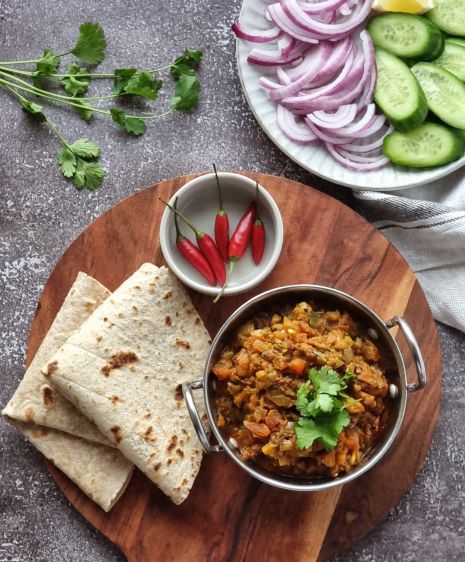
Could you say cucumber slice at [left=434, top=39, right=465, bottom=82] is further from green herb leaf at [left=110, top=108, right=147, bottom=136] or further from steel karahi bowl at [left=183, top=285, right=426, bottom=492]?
green herb leaf at [left=110, top=108, right=147, bottom=136]

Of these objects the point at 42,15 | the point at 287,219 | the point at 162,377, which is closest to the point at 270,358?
the point at 162,377

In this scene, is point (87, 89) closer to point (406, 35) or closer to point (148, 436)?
point (406, 35)

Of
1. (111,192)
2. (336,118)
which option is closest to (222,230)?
(111,192)

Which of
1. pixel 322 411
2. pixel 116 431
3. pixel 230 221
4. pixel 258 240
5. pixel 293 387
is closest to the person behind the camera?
pixel 322 411

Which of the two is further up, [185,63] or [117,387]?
[185,63]

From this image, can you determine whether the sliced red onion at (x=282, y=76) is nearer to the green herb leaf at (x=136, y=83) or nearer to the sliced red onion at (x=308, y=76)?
the sliced red onion at (x=308, y=76)

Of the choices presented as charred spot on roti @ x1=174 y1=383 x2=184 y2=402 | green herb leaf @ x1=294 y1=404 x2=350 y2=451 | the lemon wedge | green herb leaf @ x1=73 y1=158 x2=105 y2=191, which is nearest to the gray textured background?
green herb leaf @ x1=73 y1=158 x2=105 y2=191

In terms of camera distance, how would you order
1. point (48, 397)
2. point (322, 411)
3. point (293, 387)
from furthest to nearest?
1. point (48, 397)
2. point (293, 387)
3. point (322, 411)
